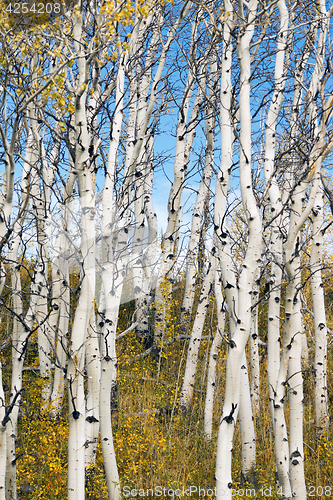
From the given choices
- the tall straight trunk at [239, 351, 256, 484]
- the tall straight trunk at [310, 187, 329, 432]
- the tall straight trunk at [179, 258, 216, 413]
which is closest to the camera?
the tall straight trunk at [239, 351, 256, 484]

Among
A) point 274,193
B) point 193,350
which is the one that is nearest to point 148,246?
point 193,350

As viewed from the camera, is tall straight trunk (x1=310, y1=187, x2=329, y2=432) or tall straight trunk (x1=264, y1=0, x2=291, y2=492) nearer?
tall straight trunk (x1=264, y1=0, x2=291, y2=492)

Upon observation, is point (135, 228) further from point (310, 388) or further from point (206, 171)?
point (310, 388)

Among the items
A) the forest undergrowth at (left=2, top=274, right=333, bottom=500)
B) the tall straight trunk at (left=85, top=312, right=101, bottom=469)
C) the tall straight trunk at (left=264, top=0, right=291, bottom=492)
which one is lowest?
the forest undergrowth at (left=2, top=274, right=333, bottom=500)

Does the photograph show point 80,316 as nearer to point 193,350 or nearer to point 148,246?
point 193,350

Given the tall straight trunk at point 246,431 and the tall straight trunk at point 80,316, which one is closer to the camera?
the tall straight trunk at point 80,316

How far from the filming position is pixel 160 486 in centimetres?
455

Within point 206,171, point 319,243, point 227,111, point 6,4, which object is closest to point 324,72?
point 227,111

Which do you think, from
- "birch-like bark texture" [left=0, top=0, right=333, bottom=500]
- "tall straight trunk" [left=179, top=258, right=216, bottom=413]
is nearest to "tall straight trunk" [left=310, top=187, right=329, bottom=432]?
"birch-like bark texture" [left=0, top=0, right=333, bottom=500]

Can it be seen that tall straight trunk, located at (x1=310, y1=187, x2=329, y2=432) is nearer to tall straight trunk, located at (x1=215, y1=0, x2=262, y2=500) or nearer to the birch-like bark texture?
the birch-like bark texture

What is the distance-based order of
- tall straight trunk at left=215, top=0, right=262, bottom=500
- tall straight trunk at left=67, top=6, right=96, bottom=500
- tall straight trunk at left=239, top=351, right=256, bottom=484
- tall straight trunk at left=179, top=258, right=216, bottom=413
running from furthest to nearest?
tall straight trunk at left=179, top=258, right=216, bottom=413 < tall straight trunk at left=239, top=351, right=256, bottom=484 < tall straight trunk at left=67, top=6, right=96, bottom=500 < tall straight trunk at left=215, top=0, right=262, bottom=500

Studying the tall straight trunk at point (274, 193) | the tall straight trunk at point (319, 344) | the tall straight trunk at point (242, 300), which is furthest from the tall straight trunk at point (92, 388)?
the tall straight trunk at point (319, 344)

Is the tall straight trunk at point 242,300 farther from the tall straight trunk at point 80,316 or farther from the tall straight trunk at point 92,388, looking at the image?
the tall straight trunk at point 92,388

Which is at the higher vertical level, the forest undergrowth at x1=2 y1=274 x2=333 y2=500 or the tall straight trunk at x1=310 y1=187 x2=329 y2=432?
the tall straight trunk at x1=310 y1=187 x2=329 y2=432
